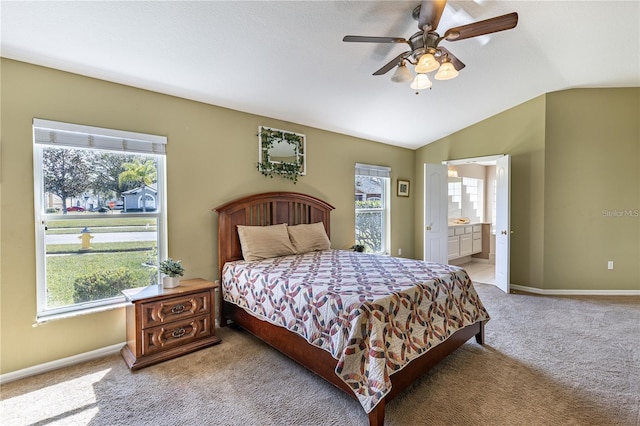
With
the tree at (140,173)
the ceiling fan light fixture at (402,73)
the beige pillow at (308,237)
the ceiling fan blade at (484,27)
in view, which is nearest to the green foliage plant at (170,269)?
the tree at (140,173)

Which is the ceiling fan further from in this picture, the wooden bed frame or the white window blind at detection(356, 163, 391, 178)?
the white window blind at detection(356, 163, 391, 178)

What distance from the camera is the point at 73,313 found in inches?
102

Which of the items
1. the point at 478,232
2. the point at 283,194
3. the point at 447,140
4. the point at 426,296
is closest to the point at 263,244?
the point at 283,194

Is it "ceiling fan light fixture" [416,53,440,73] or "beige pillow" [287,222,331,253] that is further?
"beige pillow" [287,222,331,253]

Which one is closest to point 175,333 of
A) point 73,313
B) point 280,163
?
point 73,313

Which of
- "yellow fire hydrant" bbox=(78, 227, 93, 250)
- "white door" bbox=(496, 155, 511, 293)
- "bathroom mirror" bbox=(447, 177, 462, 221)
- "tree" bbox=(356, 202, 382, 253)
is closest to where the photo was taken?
"yellow fire hydrant" bbox=(78, 227, 93, 250)

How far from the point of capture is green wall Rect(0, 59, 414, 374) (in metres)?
2.36

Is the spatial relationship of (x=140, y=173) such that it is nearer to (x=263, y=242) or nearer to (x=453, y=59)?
(x=263, y=242)

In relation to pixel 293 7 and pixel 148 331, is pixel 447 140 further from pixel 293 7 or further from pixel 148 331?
pixel 148 331

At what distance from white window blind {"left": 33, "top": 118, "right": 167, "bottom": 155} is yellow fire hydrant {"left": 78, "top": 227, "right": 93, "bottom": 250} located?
0.74 metres

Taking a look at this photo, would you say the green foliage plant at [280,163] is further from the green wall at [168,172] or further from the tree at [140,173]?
the tree at [140,173]

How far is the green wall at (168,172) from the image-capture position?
7.73 feet

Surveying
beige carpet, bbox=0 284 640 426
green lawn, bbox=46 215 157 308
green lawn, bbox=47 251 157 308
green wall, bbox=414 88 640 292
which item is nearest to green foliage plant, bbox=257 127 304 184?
green lawn, bbox=46 215 157 308

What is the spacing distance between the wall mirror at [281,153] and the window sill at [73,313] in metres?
2.06
